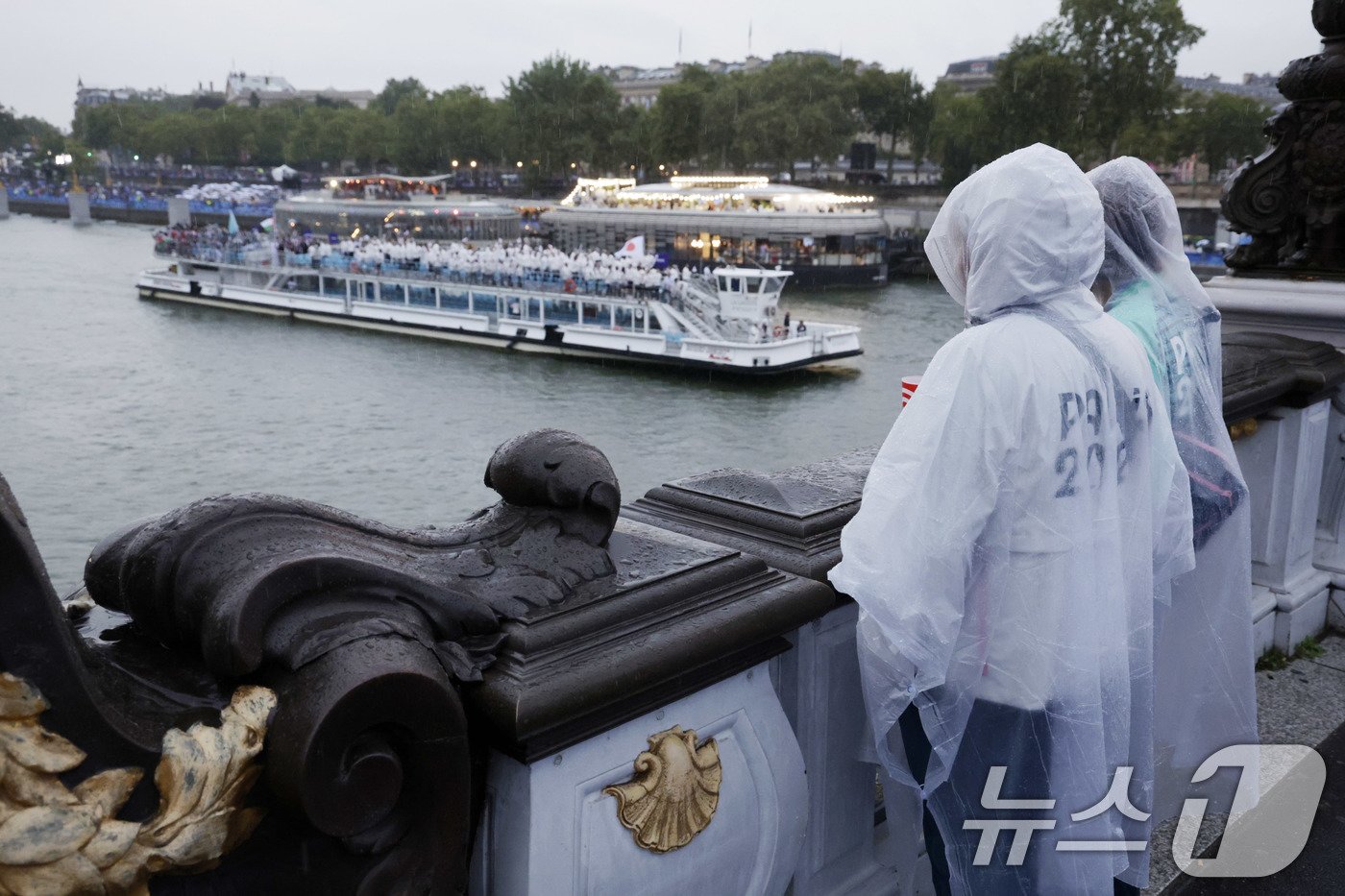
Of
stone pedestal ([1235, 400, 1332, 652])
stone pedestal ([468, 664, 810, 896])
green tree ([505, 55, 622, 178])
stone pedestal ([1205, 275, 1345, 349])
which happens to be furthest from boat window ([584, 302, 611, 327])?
green tree ([505, 55, 622, 178])

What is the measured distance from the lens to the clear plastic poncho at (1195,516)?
2.62 meters

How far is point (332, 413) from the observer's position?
22.6 metres

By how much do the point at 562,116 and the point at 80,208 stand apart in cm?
3496

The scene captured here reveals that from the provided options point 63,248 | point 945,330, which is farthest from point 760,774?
point 63,248

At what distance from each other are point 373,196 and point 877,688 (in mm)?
60372

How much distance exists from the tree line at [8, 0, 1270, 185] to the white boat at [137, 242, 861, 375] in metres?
26.9

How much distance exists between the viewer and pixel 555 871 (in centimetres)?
150

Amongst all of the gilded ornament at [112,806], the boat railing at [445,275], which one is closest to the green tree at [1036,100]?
the boat railing at [445,275]

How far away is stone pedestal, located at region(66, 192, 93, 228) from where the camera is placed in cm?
8275

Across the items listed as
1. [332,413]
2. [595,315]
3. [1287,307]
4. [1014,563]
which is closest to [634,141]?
[595,315]

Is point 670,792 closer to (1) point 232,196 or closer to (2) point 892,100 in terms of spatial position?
(2) point 892,100

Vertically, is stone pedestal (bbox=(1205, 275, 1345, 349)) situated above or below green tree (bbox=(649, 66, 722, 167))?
below

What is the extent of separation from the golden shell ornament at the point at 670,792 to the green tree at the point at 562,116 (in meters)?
73.0

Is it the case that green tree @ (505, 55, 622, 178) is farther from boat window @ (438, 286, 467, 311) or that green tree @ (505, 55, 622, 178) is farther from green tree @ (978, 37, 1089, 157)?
boat window @ (438, 286, 467, 311)
